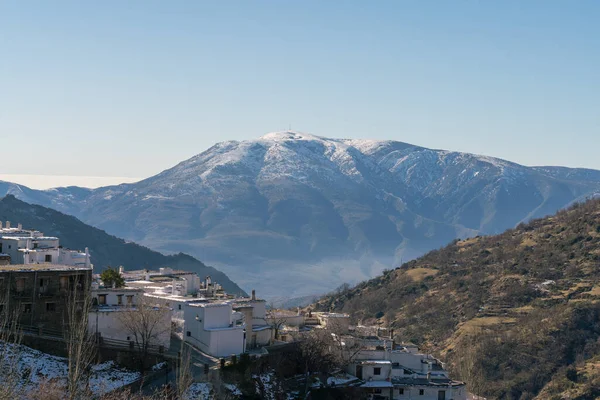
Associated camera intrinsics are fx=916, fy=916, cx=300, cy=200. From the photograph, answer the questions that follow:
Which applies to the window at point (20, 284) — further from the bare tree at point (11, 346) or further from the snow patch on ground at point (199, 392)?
the snow patch on ground at point (199, 392)

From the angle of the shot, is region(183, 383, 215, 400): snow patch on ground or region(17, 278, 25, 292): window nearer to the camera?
region(183, 383, 215, 400): snow patch on ground

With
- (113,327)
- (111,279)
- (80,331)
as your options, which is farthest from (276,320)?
(80,331)

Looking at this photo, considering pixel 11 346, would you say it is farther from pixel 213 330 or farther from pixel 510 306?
pixel 510 306

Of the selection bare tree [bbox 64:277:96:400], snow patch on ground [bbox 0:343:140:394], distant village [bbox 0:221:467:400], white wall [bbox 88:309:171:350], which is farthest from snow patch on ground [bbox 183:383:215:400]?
bare tree [bbox 64:277:96:400]

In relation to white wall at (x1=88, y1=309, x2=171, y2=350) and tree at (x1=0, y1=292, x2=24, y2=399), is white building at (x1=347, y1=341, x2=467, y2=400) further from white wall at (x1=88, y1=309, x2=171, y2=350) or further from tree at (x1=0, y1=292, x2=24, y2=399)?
tree at (x1=0, y1=292, x2=24, y2=399)

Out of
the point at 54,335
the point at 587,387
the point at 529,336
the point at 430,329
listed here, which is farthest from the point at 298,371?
the point at 430,329

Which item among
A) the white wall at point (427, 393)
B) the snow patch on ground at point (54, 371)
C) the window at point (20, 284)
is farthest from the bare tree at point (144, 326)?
the white wall at point (427, 393)

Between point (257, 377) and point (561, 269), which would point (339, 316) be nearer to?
point (257, 377)
